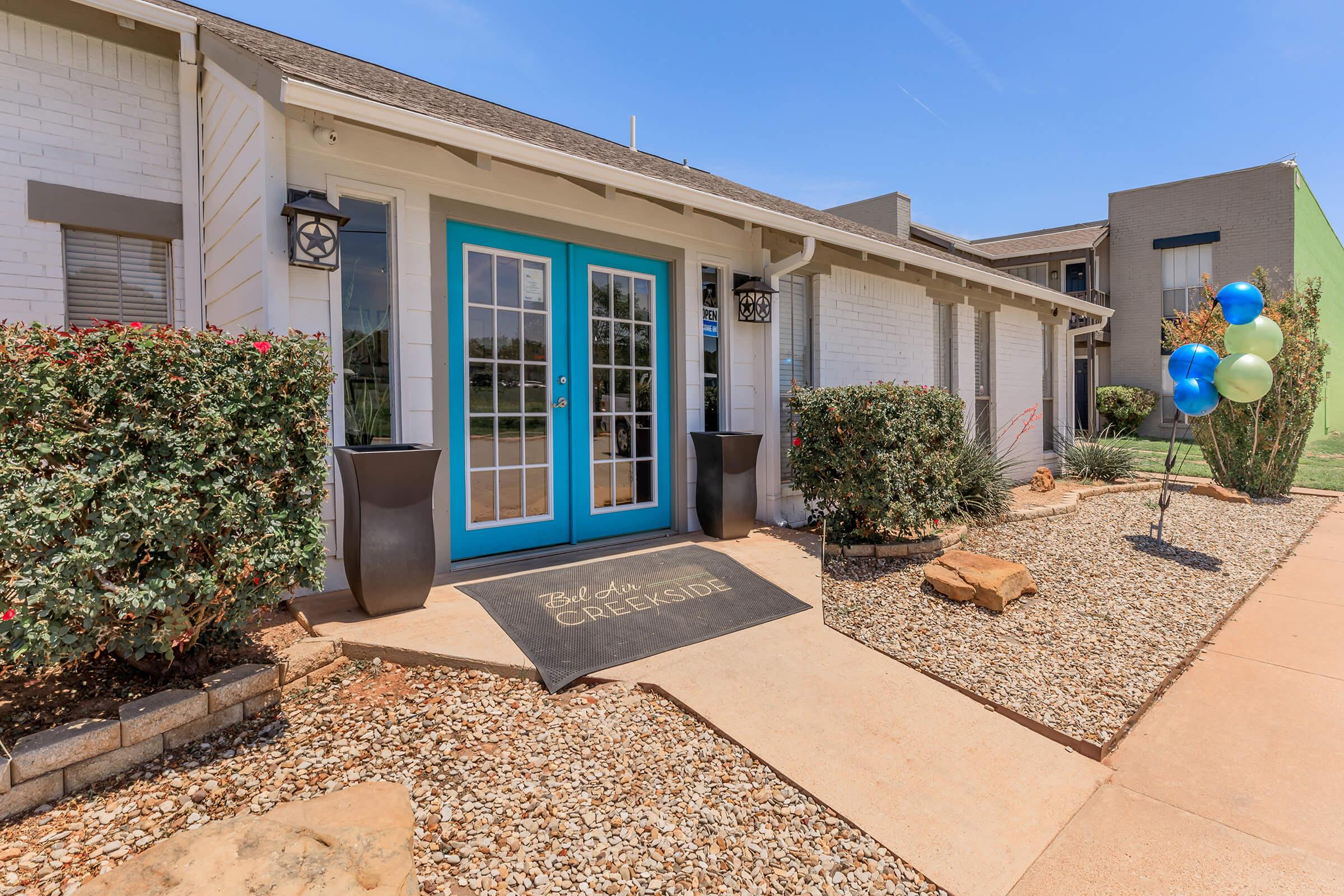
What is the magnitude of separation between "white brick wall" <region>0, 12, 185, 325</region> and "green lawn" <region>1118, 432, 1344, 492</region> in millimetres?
12020

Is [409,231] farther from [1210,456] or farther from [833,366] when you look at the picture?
[1210,456]

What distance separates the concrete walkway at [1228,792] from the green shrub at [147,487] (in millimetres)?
2719

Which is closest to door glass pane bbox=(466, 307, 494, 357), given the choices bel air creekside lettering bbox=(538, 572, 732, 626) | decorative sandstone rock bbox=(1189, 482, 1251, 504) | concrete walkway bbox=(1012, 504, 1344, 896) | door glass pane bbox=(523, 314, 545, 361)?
door glass pane bbox=(523, 314, 545, 361)

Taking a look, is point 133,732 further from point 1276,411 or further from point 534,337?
point 1276,411

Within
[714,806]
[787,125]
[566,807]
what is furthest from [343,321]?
[787,125]

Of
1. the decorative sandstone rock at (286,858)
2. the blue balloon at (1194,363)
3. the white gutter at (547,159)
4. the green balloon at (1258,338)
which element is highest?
the white gutter at (547,159)

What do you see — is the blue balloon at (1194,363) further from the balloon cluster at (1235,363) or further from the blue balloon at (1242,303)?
the blue balloon at (1242,303)

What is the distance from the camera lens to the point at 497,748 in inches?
86.0

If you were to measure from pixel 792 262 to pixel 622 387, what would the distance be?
76.8 inches

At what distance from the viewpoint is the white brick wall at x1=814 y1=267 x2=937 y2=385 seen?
648 cm

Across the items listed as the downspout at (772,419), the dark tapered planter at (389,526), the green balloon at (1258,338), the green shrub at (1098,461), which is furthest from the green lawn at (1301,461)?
the dark tapered planter at (389,526)

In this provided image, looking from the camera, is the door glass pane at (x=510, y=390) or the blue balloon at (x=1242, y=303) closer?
the door glass pane at (x=510, y=390)

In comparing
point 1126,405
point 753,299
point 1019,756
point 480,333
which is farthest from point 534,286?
Answer: point 1126,405

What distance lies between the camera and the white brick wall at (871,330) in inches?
255
